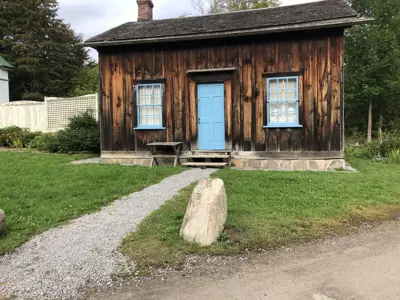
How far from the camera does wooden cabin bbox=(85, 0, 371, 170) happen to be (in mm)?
9727

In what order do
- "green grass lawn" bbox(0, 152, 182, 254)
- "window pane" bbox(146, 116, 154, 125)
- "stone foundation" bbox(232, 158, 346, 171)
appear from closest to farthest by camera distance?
1. "green grass lawn" bbox(0, 152, 182, 254)
2. "stone foundation" bbox(232, 158, 346, 171)
3. "window pane" bbox(146, 116, 154, 125)

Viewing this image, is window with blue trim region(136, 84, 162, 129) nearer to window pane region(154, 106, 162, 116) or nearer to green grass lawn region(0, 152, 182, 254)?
window pane region(154, 106, 162, 116)

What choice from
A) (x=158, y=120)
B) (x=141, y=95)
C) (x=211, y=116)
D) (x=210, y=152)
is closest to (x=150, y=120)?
(x=158, y=120)

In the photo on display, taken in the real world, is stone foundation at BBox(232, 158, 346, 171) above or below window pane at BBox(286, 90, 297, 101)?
below

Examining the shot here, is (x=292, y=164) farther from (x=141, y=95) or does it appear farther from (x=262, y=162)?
(x=141, y=95)

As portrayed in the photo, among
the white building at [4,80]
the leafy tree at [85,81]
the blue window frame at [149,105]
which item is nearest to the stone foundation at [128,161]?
the blue window frame at [149,105]

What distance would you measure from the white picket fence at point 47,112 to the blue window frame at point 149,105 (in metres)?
4.92

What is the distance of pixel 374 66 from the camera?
64.4 ft

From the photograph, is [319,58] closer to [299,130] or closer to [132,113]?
[299,130]

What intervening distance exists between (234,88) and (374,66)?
13338 mm

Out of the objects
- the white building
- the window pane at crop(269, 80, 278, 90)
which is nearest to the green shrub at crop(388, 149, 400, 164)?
the window pane at crop(269, 80, 278, 90)

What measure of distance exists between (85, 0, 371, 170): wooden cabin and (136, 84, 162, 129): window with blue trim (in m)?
0.03

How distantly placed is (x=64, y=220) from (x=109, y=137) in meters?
6.55

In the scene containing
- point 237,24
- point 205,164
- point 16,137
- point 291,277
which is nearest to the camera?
point 291,277
